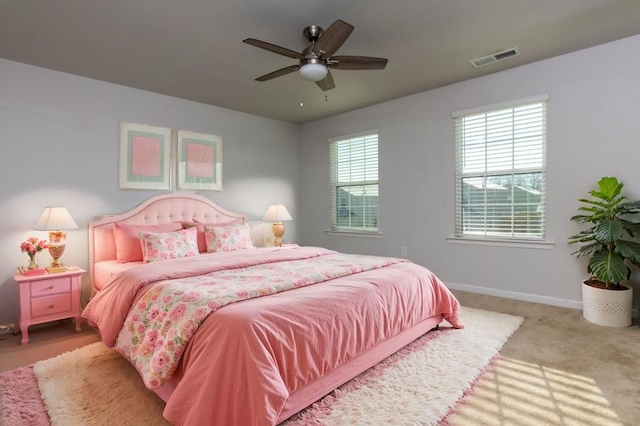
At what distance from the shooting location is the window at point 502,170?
369 centimetres

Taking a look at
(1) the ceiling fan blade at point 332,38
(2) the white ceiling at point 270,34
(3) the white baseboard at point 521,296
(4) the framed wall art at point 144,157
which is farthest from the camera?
(4) the framed wall art at point 144,157

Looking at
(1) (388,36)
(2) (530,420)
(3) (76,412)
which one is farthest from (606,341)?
(3) (76,412)

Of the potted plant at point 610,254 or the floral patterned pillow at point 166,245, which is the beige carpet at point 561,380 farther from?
the floral patterned pillow at point 166,245

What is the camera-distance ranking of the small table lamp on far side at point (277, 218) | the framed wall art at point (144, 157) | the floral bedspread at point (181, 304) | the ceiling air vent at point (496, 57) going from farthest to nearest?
the small table lamp on far side at point (277, 218)
the framed wall art at point (144, 157)
the ceiling air vent at point (496, 57)
the floral bedspread at point (181, 304)

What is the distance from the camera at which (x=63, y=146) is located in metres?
3.54

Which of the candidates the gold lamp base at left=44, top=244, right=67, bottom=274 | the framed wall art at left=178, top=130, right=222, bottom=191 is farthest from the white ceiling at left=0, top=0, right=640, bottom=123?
the gold lamp base at left=44, top=244, right=67, bottom=274

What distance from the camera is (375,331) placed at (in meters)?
2.25

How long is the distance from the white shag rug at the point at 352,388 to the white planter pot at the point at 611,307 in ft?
3.37

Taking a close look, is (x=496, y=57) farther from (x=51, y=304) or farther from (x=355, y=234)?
(x=51, y=304)

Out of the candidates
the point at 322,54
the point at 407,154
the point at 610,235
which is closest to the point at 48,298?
the point at 322,54

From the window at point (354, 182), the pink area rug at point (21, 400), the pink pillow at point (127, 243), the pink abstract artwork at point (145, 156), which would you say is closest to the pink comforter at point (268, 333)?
the pink area rug at point (21, 400)

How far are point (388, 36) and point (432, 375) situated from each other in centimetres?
267

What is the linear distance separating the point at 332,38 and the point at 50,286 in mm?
3231

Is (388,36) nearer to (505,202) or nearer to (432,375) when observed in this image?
(505,202)
